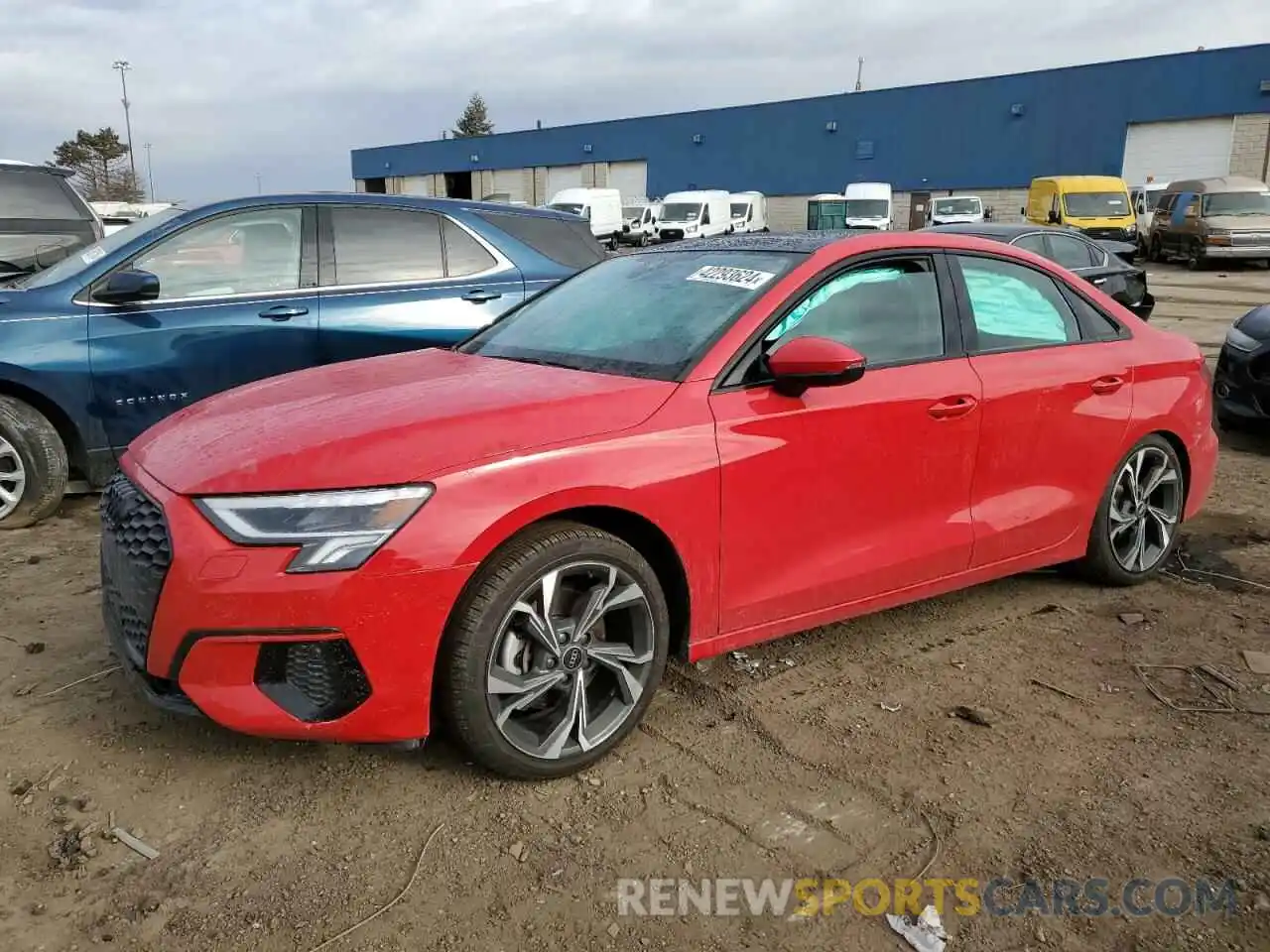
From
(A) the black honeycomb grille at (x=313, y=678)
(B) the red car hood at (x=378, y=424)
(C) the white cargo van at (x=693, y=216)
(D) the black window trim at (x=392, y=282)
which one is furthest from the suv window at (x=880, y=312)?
(C) the white cargo van at (x=693, y=216)

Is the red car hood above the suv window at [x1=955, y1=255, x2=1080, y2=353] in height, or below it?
below

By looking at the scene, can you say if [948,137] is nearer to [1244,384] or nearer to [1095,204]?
[1095,204]

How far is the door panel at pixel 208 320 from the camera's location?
509cm

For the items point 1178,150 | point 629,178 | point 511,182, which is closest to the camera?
point 1178,150

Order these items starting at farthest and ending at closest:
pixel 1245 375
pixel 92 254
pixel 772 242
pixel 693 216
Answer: pixel 693 216
pixel 1245 375
pixel 92 254
pixel 772 242

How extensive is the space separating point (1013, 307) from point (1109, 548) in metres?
1.14

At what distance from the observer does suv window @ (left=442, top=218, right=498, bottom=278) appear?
19.4 feet

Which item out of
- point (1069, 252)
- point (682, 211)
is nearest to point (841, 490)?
point (1069, 252)

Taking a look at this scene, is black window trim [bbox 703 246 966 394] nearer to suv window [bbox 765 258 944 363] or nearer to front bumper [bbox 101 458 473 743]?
suv window [bbox 765 258 944 363]

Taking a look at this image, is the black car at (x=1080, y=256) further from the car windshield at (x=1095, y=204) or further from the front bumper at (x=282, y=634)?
the car windshield at (x=1095, y=204)

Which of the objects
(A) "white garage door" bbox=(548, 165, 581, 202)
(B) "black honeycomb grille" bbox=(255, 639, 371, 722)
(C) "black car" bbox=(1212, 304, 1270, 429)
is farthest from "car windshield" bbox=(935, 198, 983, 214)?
(B) "black honeycomb grille" bbox=(255, 639, 371, 722)

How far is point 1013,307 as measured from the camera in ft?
13.0

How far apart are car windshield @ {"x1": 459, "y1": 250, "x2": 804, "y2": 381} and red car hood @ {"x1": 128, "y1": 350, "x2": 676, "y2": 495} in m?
0.16

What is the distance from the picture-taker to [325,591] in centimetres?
246
